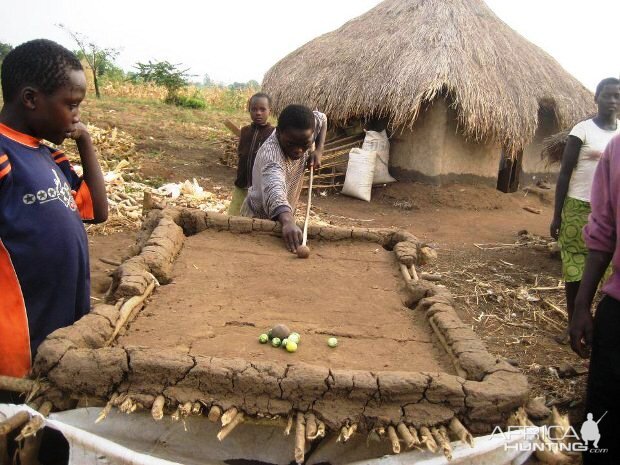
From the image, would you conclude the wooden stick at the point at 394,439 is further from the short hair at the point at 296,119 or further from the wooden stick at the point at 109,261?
the wooden stick at the point at 109,261

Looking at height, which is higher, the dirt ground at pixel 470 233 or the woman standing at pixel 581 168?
the woman standing at pixel 581 168

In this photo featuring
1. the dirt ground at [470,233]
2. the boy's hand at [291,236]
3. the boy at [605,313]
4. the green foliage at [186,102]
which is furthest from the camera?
the green foliage at [186,102]

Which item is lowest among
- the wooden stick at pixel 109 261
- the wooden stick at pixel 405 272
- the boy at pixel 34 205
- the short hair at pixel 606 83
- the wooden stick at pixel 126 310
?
the wooden stick at pixel 109 261

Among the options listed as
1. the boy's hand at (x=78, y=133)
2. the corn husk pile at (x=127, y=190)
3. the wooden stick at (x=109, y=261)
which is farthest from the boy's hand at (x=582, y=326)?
the corn husk pile at (x=127, y=190)

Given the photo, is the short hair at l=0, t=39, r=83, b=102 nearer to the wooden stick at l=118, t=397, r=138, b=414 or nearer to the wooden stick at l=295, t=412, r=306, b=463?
the wooden stick at l=118, t=397, r=138, b=414

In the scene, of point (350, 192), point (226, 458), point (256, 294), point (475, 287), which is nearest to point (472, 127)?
point (350, 192)

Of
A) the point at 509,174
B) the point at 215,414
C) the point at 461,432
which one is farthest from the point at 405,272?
the point at 509,174

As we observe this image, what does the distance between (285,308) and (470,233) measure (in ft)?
20.8

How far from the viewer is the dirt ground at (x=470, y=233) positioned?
176 inches

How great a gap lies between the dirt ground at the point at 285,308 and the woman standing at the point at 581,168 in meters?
1.56

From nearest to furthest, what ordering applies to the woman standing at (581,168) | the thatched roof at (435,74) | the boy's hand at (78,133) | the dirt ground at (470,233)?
1. the boy's hand at (78,133)
2. the woman standing at (581,168)
3. the dirt ground at (470,233)
4. the thatched roof at (435,74)

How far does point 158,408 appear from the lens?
5.34 ft

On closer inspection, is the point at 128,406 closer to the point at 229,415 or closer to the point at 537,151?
the point at 229,415

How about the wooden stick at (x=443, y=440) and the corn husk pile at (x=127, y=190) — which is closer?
the wooden stick at (x=443, y=440)
